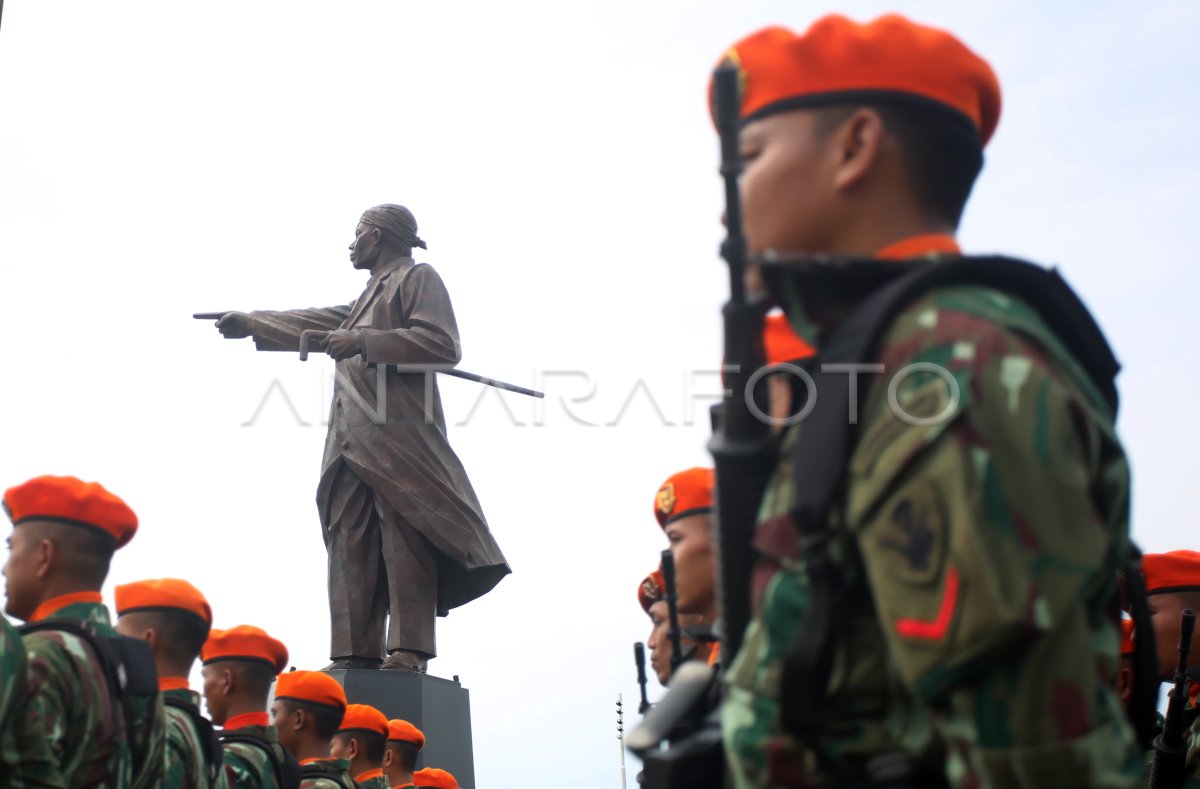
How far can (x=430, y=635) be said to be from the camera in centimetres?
923

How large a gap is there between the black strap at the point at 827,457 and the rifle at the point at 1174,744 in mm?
3745

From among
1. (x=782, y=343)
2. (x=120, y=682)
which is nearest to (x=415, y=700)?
(x=120, y=682)

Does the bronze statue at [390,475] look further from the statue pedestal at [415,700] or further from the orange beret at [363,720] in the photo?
the orange beret at [363,720]

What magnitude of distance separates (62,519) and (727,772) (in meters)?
3.53

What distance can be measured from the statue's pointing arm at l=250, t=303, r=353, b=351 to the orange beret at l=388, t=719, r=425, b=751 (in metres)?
2.87

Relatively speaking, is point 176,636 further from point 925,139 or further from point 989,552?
point 989,552

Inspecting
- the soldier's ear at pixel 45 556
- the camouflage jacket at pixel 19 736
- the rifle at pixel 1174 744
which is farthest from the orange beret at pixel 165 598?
the rifle at pixel 1174 744

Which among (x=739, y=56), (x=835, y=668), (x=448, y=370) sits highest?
(x=448, y=370)

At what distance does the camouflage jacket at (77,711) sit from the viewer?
4211 millimetres

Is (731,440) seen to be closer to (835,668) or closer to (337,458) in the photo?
(835,668)

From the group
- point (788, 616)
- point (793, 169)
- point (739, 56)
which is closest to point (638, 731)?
point (788, 616)

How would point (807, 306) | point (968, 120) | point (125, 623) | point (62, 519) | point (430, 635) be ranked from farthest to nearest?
1. point (430, 635)
2. point (125, 623)
3. point (62, 519)
4. point (968, 120)
5. point (807, 306)

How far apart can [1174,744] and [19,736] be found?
4.11m

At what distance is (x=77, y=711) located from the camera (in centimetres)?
432
